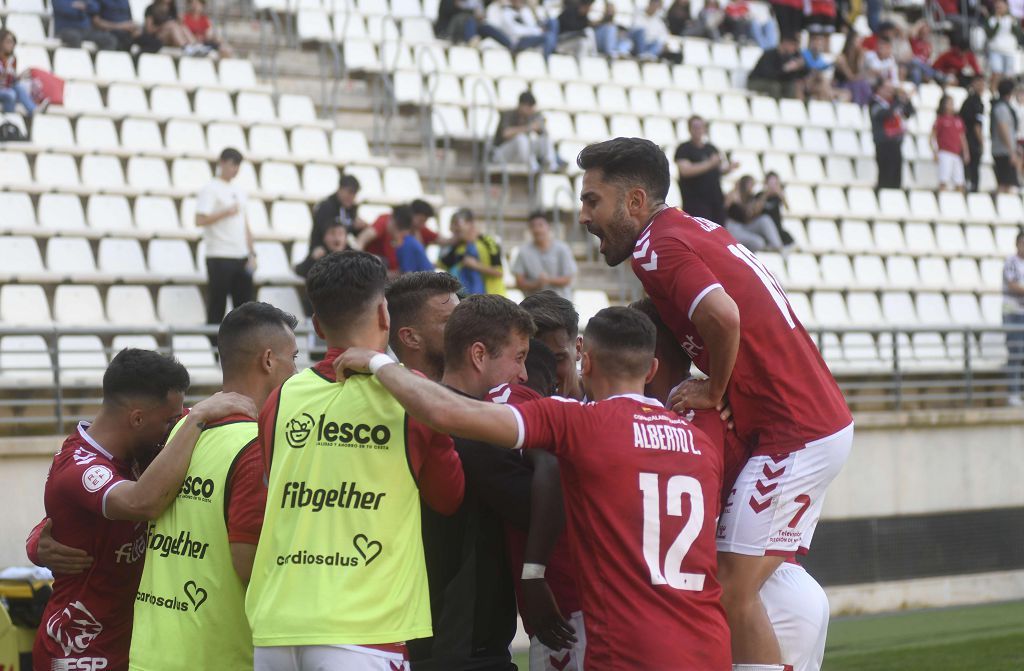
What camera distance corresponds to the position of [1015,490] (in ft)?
40.7

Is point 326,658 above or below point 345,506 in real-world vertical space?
below

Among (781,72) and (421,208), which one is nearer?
(421,208)

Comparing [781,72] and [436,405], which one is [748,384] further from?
[781,72]

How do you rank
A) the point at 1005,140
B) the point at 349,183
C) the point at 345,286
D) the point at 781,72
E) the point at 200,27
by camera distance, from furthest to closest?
the point at 781,72 < the point at 1005,140 < the point at 200,27 < the point at 349,183 < the point at 345,286

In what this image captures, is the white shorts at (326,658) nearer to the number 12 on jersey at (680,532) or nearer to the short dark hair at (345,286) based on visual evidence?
the number 12 on jersey at (680,532)

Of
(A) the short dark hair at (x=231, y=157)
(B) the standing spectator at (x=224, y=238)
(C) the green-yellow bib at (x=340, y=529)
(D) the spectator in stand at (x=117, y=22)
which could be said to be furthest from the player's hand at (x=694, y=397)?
(D) the spectator in stand at (x=117, y=22)

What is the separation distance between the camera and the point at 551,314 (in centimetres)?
531

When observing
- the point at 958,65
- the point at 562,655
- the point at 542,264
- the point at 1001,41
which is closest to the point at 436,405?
the point at 562,655

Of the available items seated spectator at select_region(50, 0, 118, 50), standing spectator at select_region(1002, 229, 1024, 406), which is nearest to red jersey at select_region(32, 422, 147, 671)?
seated spectator at select_region(50, 0, 118, 50)

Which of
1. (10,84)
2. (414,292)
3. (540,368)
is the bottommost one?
(540,368)

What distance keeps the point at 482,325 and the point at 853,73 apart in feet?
53.0

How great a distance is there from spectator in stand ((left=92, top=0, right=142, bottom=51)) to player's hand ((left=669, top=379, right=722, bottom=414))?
11103 mm

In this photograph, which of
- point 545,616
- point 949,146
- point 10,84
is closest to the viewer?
point 545,616

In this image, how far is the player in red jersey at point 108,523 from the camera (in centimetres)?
493
